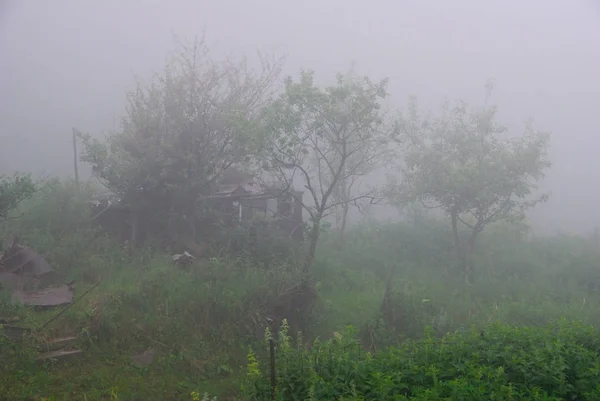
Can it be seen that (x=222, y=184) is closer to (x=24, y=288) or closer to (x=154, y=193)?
(x=154, y=193)

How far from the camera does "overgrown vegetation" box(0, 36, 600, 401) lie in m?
5.16

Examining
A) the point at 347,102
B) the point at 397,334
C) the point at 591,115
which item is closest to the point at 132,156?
the point at 347,102

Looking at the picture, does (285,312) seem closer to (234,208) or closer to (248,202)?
(234,208)

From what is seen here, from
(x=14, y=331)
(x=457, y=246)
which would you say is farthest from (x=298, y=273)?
(x=457, y=246)

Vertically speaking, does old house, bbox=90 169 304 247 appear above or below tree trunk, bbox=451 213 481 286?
above

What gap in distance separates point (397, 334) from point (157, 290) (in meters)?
4.96

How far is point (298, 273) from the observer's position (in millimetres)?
10797

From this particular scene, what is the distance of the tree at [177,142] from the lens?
1342 cm

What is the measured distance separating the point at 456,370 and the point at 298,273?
607cm

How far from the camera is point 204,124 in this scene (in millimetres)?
13812

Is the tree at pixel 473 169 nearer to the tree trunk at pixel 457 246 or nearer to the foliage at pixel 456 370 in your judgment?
the tree trunk at pixel 457 246

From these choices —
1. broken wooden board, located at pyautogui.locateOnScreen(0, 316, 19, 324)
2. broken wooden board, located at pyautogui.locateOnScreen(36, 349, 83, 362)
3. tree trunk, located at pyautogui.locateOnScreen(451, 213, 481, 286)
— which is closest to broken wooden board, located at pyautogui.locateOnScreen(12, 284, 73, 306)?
broken wooden board, located at pyautogui.locateOnScreen(0, 316, 19, 324)

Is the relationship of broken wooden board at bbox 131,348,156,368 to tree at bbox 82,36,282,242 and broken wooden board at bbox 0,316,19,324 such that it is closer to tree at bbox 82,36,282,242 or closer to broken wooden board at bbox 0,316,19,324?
broken wooden board at bbox 0,316,19,324

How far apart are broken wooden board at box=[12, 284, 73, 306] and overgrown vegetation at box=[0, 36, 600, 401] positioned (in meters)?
0.24
